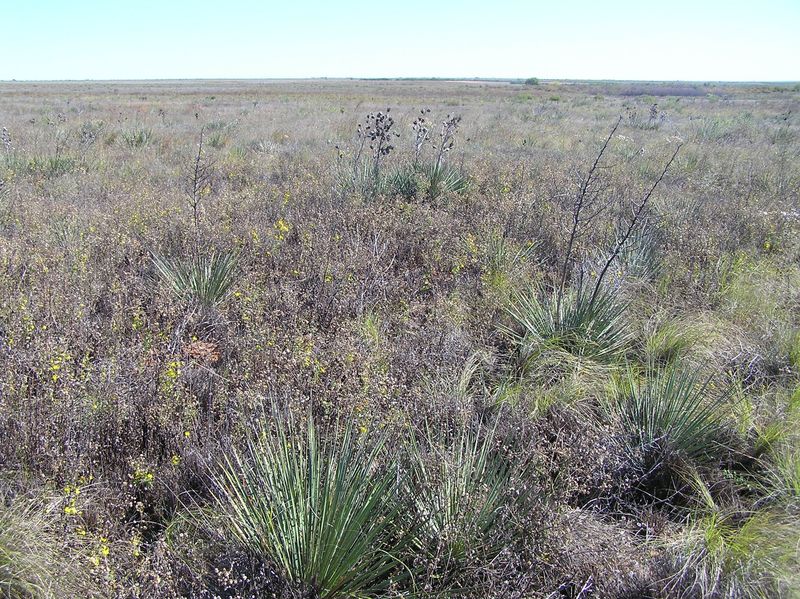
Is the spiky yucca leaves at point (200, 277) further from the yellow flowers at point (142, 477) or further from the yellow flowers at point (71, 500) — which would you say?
the yellow flowers at point (71, 500)

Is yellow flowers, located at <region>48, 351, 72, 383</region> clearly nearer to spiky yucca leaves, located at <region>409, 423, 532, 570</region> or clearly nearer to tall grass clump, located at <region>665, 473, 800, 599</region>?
spiky yucca leaves, located at <region>409, 423, 532, 570</region>

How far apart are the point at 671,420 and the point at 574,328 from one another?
1.05 meters

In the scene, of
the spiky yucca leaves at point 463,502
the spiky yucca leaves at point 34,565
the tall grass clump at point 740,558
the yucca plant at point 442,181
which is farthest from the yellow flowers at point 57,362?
the yucca plant at point 442,181

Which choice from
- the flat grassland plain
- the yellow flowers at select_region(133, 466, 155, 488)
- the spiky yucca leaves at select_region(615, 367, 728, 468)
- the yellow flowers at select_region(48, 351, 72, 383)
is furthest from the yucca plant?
the yellow flowers at select_region(133, 466, 155, 488)

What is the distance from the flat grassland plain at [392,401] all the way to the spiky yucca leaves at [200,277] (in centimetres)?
2

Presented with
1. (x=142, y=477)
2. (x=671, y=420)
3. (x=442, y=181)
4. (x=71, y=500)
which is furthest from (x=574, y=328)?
(x=442, y=181)

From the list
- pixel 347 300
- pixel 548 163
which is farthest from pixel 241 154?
pixel 347 300

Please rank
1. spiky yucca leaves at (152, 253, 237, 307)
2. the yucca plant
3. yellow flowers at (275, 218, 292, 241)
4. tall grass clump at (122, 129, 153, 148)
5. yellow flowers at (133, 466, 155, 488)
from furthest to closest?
tall grass clump at (122, 129, 153, 148) → the yucca plant → yellow flowers at (275, 218, 292, 241) → spiky yucca leaves at (152, 253, 237, 307) → yellow flowers at (133, 466, 155, 488)

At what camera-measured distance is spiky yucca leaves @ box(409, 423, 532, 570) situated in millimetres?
1875

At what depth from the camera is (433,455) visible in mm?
2125

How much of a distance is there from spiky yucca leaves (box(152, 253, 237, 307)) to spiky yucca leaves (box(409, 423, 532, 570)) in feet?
7.92

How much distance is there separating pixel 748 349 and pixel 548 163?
6848 millimetres

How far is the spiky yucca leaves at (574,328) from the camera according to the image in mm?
3406

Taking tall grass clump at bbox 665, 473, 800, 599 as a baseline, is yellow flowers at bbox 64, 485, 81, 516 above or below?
above
